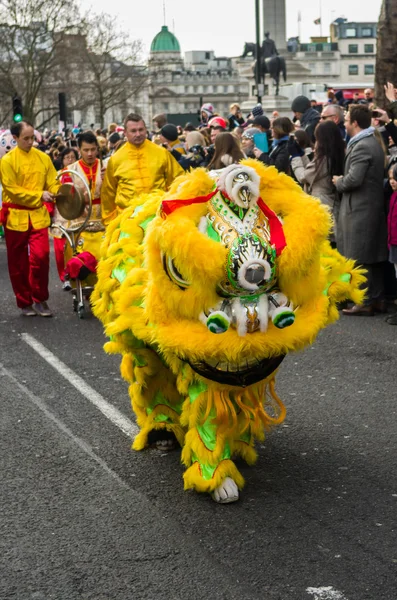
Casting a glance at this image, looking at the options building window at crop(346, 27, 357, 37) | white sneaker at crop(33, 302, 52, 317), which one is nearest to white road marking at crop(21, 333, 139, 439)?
white sneaker at crop(33, 302, 52, 317)

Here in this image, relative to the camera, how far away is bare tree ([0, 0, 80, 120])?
5616cm

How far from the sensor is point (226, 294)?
182 inches

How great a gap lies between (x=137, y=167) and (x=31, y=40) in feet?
171

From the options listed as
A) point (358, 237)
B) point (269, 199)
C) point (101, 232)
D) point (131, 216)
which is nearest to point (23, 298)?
point (101, 232)

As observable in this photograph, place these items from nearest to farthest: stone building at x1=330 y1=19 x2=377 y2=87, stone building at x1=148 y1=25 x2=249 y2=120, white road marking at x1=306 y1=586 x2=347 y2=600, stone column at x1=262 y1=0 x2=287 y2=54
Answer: white road marking at x1=306 y1=586 x2=347 y2=600
stone column at x1=262 y1=0 x2=287 y2=54
stone building at x1=330 y1=19 x2=377 y2=87
stone building at x1=148 y1=25 x2=249 y2=120

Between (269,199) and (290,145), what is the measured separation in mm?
7128

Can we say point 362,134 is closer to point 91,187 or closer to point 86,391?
point 91,187

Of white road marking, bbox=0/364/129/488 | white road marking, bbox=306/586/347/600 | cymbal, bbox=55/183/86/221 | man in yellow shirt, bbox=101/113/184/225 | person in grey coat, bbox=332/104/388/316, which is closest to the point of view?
white road marking, bbox=306/586/347/600

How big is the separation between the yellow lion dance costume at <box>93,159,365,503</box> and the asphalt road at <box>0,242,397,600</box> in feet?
1.11

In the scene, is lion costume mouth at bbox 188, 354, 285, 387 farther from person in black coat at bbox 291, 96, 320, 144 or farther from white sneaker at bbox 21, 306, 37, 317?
person in black coat at bbox 291, 96, 320, 144

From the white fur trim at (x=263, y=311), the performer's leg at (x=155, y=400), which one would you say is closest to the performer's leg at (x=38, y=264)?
the performer's leg at (x=155, y=400)

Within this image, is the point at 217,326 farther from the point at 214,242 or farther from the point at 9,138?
the point at 9,138

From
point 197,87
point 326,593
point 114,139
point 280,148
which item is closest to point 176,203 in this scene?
point 326,593

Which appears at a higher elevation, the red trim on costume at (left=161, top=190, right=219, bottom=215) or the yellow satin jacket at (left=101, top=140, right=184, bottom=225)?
the red trim on costume at (left=161, top=190, right=219, bottom=215)
